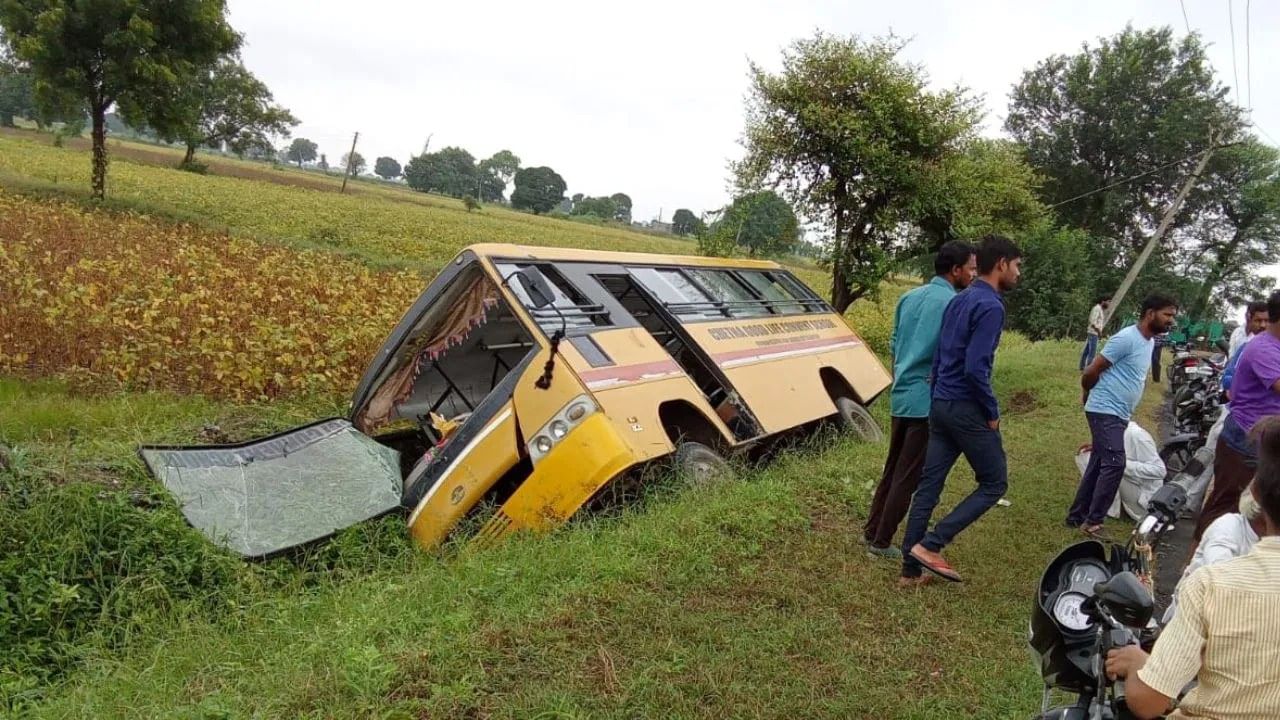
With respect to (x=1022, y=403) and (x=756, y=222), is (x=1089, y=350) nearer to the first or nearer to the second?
(x=1022, y=403)

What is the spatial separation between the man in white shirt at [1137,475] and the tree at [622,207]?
286ft

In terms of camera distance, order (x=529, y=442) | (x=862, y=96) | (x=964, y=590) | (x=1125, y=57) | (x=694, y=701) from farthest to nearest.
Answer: (x=1125, y=57), (x=862, y=96), (x=529, y=442), (x=964, y=590), (x=694, y=701)

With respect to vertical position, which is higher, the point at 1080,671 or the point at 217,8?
the point at 217,8

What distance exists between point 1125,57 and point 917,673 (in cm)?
3512

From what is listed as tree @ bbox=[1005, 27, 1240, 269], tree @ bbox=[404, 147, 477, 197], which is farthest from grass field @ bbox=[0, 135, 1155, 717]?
tree @ bbox=[404, 147, 477, 197]

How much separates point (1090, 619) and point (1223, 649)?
0.32 m

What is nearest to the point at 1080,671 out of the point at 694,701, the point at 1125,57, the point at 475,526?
the point at 694,701

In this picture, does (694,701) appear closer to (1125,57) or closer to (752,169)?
(752,169)

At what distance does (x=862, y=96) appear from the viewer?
10.6 meters

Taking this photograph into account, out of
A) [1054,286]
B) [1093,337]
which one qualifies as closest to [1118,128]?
[1054,286]

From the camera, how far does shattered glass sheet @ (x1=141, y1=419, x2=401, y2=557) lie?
14.3 feet

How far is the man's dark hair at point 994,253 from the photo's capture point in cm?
385

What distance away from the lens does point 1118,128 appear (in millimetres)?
30766

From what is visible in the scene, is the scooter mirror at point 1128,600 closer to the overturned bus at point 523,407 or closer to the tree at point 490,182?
the overturned bus at point 523,407
